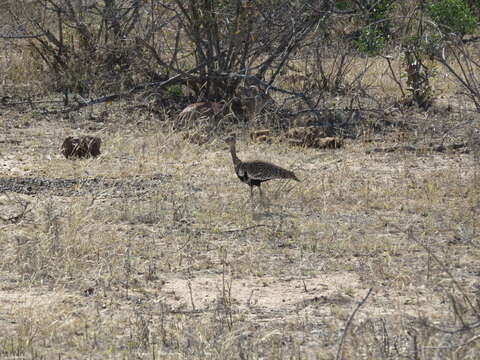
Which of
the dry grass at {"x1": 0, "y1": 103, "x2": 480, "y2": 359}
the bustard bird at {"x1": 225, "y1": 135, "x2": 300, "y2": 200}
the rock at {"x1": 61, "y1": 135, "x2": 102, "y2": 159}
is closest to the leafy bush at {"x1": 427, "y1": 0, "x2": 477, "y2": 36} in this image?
the dry grass at {"x1": 0, "y1": 103, "x2": 480, "y2": 359}

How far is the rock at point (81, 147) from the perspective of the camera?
9.90 m

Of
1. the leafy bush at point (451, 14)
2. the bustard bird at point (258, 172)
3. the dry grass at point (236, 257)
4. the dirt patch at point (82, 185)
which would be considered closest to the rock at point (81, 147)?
the dry grass at point (236, 257)

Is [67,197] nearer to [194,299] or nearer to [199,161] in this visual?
[199,161]

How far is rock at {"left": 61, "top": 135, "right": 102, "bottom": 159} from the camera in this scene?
9.90 m

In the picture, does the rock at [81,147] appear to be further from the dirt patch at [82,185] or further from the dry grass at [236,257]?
the dirt patch at [82,185]

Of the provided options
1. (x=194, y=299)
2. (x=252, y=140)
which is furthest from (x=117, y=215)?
(x=252, y=140)

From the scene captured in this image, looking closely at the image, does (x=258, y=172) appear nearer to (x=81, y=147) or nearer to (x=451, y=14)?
(x=81, y=147)

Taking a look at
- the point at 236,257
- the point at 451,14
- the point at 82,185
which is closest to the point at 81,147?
the point at 82,185

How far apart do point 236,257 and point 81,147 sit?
3.73 metres

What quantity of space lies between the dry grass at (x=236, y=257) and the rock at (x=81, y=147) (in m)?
0.19

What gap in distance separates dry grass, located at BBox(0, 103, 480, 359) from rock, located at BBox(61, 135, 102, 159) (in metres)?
0.19

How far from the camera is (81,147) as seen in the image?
991 cm

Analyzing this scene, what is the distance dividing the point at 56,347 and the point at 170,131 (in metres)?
6.03

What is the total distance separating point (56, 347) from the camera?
5035mm
